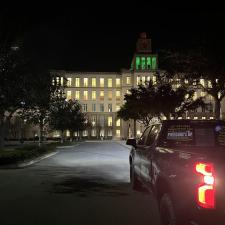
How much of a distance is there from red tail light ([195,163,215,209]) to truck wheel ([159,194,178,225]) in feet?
2.58

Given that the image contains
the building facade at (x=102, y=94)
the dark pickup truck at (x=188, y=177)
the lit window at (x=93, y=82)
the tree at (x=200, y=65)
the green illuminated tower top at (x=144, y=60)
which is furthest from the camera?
the lit window at (x=93, y=82)

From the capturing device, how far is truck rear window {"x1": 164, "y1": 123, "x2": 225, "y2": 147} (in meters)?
7.45

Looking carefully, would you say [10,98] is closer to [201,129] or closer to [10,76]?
[10,76]

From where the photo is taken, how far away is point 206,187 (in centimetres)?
427

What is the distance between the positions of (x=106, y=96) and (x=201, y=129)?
5399 inches

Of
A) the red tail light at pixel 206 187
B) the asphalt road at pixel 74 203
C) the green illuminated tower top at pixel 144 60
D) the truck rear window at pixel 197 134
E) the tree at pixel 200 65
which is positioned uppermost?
the green illuminated tower top at pixel 144 60

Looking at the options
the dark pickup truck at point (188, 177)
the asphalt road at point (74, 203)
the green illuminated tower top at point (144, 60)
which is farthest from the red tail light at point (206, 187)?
the green illuminated tower top at point (144, 60)

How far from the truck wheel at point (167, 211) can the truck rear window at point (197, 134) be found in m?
2.00

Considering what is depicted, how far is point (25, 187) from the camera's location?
1150 centimetres

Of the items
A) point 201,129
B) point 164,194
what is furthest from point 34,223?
point 201,129

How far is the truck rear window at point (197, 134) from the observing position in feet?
24.4

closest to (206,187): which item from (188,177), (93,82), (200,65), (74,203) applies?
(188,177)

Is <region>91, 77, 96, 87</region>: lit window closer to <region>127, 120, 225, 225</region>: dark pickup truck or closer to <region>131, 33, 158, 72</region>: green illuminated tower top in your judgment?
<region>131, 33, 158, 72</region>: green illuminated tower top

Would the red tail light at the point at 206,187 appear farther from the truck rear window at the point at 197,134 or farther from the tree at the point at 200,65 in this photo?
the tree at the point at 200,65
